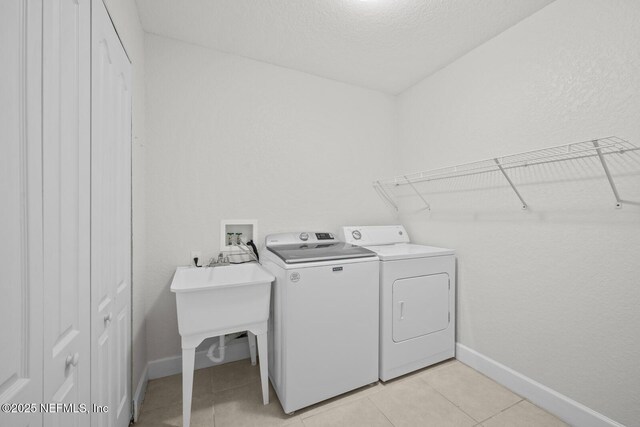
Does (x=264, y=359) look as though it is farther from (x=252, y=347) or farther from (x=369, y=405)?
(x=369, y=405)

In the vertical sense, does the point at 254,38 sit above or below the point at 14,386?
above

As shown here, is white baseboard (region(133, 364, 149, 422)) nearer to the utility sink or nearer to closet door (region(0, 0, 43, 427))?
the utility sink

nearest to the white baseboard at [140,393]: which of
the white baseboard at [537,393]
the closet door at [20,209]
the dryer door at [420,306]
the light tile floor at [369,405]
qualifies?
the light tile floor at [369,405]

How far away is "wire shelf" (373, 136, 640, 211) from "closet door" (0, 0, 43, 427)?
1946 mm

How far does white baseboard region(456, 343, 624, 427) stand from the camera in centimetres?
142

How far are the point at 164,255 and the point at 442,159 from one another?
2.53m

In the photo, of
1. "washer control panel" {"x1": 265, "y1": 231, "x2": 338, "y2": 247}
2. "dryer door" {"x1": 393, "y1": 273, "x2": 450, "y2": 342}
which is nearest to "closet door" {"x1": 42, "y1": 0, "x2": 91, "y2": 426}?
"washer control panel" {"x1": 265, "y1": 231, "x2": 338, "y2": 247}

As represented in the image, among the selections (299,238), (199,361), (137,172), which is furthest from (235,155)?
(199,361)

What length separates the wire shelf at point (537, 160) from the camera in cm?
132

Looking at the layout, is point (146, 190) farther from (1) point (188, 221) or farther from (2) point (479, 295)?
(2) point (479, 295)

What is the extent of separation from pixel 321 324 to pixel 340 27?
2.10m

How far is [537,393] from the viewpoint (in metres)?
A: 1.64

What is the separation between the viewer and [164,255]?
1.95 meters

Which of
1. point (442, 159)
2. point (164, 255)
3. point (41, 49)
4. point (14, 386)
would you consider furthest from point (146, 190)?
point (442, 159)
